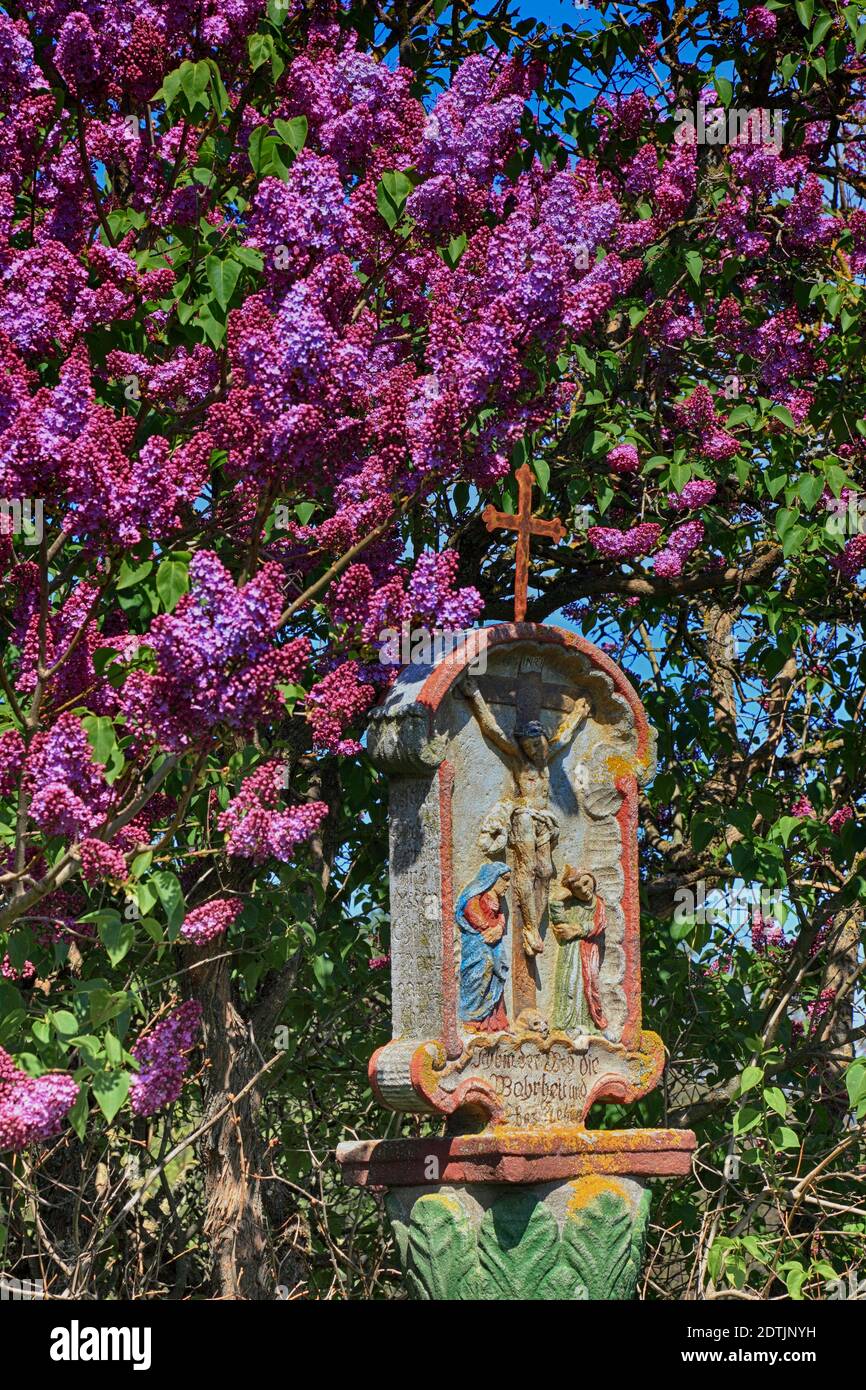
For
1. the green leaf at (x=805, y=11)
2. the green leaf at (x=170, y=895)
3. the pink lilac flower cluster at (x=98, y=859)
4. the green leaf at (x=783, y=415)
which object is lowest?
the green leaf at (x=170, y=895)

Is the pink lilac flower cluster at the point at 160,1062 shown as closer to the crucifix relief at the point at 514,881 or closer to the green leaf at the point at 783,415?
the crucifix relief at the point at 514,881

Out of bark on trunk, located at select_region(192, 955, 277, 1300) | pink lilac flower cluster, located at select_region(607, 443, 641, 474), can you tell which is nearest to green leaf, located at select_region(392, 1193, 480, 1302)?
bark on trunk, located at select_region(192, 955, 277, 1300)

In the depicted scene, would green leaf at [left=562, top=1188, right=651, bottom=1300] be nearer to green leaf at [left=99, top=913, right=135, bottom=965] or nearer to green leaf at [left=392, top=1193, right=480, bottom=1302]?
green leaf at [left=392, top=1193, right=480, bottom=1302]

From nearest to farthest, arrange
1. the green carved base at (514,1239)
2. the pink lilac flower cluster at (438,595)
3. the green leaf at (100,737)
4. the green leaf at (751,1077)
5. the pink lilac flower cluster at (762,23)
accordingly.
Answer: the green leaf at (100,737)
the pink lilac flower cluster at (438,595)
the green carved base at (514,1239)
the green leaf at (751,1077)
the pink lilac flower cluster at (762,23)

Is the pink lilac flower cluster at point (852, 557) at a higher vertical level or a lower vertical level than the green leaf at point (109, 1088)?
higher

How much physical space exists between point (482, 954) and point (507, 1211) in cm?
76

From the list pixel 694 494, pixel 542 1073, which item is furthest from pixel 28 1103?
pixel 694 494

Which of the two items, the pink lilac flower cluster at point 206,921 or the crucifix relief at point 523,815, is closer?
the pink lilac flower cluster at point 206,921

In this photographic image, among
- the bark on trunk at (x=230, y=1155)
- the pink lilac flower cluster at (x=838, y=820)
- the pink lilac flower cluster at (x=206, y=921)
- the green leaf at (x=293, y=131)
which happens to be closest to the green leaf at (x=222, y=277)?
the green leaf at (x=293, y=131)

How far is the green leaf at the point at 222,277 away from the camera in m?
4.74

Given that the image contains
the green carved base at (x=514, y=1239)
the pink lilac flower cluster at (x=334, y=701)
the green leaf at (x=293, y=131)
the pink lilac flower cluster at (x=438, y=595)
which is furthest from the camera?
the green carved base at (x=514, y=1239)

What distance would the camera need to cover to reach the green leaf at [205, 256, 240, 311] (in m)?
4.74

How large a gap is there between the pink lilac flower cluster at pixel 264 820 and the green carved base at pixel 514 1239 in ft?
5.04

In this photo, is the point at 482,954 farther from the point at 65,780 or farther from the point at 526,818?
the point at 65,780
